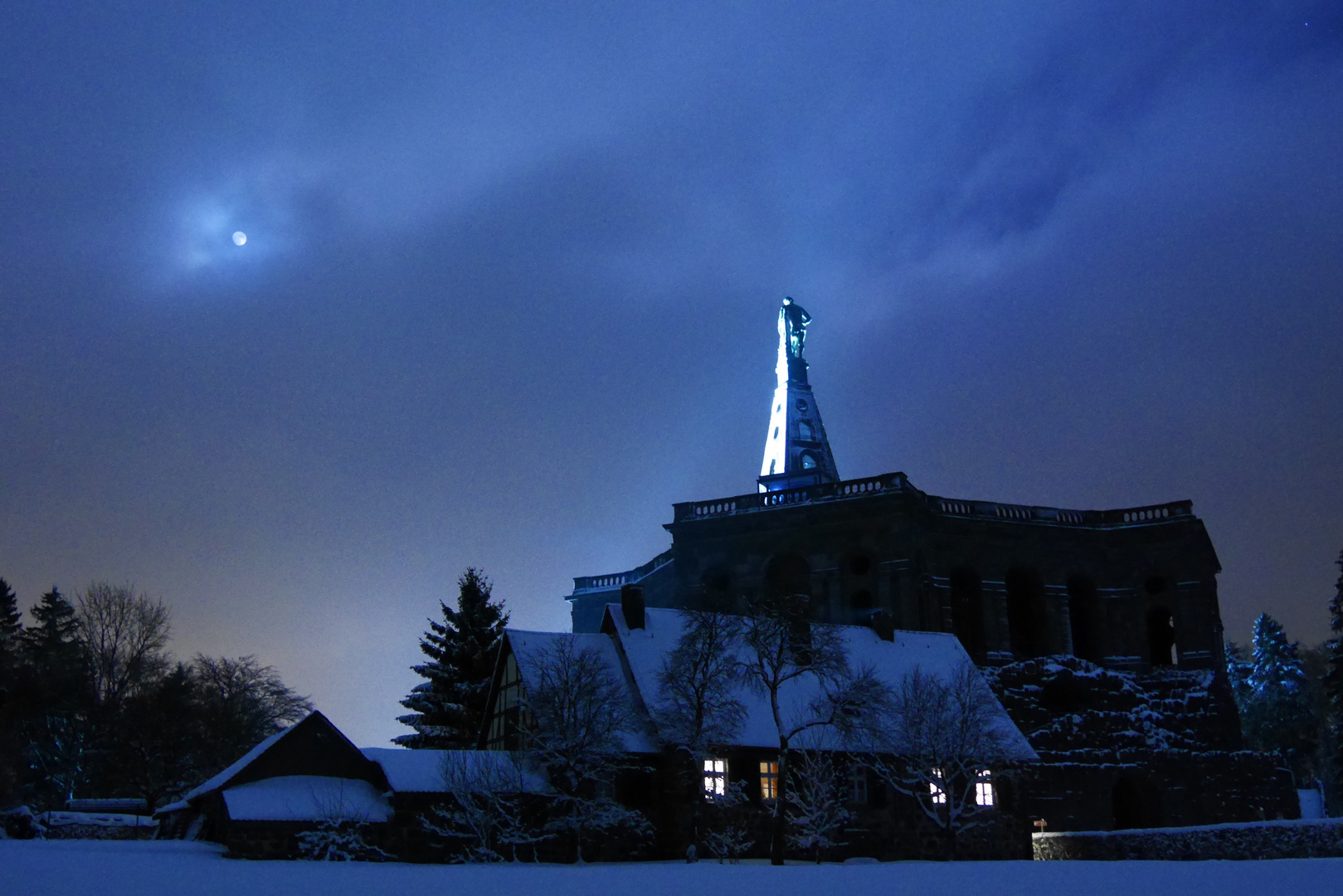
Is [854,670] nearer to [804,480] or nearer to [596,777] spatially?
[596,777]

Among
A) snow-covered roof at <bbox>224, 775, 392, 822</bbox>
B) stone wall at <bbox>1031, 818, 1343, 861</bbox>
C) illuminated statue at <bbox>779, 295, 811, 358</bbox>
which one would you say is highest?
illuminated statue at <bbox>779, 295, 811, 358</bbox>

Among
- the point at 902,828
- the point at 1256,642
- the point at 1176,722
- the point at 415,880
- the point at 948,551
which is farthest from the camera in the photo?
the point at 1256,642

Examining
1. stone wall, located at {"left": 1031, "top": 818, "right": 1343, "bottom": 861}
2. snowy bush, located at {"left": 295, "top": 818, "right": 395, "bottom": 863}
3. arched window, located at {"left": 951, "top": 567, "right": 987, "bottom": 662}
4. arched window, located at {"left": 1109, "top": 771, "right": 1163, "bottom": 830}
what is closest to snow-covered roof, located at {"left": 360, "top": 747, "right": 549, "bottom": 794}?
snowy bush, located at {"left": 295, "top": 818, "right": 395, "bottom": 863}

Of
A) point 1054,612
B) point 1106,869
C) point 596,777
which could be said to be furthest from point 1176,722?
point 1106,869

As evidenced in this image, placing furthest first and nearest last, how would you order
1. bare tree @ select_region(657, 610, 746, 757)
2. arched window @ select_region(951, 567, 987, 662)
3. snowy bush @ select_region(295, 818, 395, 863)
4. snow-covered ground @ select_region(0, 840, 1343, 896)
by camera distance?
arched window @ select_region(951, 567, 987, 662), bare tree @ select_region(657, 610, 746, 757), snowy bush @ select_region(295, 818, 395, 863), snow-covered ground @ select_region(0, 840, 1343, 896)

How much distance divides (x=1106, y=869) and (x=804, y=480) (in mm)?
52492

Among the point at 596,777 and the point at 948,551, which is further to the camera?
the point at 948,551

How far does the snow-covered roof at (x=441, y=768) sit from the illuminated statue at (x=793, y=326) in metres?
51.5

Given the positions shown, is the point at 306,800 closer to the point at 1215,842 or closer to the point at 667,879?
the point at 667,879

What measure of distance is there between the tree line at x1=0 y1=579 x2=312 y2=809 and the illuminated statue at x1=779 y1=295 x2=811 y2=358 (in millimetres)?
41919

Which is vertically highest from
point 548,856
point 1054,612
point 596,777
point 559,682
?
point 1054,612

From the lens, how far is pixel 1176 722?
2057 inches

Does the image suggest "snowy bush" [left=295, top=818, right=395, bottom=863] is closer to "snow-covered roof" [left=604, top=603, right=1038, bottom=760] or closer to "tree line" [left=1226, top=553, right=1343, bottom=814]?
"snow-covered roof" [left=604, top=603, right=1038, bottom=760]

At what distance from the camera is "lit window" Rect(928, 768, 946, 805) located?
1451 inches
